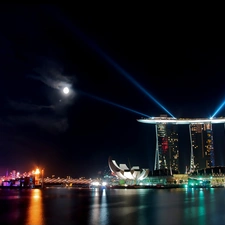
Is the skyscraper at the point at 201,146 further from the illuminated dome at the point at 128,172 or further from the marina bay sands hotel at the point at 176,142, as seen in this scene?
the illuminated dome at the point at 128,172

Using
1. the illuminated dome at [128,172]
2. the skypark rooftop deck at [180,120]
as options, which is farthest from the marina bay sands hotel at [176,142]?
the illuminated dome at [128,172]

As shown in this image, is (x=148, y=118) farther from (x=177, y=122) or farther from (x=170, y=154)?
(x=170, y=154)

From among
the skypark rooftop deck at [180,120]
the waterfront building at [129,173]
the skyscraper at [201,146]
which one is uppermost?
the skypark rooftop deck at [180,120]

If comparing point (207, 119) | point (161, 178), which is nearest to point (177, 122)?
point (207, 119)

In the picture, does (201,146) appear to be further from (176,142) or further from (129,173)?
(129,173)

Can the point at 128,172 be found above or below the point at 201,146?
below

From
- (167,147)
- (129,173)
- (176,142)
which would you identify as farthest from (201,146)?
(129,173)
